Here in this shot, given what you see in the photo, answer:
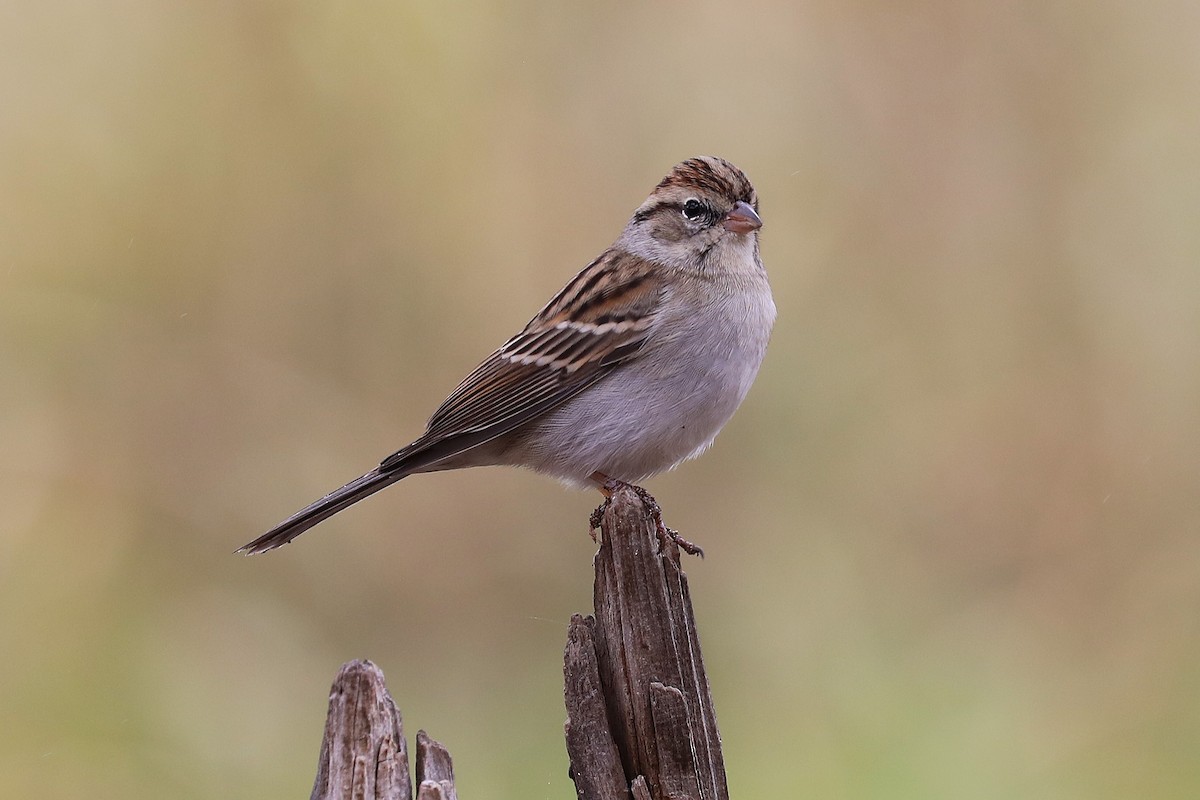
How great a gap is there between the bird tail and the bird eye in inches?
44.6

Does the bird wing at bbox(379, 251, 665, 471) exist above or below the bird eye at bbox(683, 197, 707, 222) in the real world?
below

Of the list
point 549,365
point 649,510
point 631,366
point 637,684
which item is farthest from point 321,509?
point 637,684

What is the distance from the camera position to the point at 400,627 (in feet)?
16.3

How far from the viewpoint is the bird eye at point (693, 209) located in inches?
161

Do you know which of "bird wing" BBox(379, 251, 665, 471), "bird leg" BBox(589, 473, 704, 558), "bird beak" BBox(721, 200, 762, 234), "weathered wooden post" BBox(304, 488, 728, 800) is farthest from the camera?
"bird beak" BBox(721, 200, 762, 234)

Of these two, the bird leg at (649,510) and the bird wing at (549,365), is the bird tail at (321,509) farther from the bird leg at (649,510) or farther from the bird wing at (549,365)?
the bird leg at (649,510)

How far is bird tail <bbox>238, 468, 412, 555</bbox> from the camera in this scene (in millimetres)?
3578

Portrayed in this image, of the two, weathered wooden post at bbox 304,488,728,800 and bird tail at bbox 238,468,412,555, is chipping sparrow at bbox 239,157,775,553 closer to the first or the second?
bird tail at bbox 238,468,412,555

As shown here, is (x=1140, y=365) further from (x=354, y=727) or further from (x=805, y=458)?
(x=354, y=727)

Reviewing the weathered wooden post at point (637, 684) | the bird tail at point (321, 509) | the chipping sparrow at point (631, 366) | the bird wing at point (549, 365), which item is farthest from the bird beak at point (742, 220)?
the weathered wooden post at point (637, 684)

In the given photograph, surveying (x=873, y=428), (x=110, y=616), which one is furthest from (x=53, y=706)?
(x=873, y=428)

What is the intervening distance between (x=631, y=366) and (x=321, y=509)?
37.2 inches

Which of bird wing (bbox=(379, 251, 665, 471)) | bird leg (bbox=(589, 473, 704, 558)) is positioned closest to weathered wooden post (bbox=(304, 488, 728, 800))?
bird leg (bbox=(589, 473, 704, 558))

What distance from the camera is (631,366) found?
386cm
